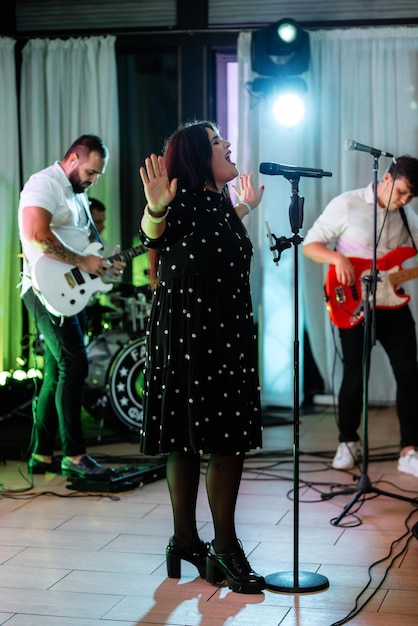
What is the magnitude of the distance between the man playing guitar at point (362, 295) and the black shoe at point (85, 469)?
116cm

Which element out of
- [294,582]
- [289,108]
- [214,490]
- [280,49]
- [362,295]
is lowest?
[294,582]

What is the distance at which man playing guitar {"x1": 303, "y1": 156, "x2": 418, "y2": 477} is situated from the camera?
452cm

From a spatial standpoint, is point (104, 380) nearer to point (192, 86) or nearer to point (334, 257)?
point (334, 257)

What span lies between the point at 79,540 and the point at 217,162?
153 cm

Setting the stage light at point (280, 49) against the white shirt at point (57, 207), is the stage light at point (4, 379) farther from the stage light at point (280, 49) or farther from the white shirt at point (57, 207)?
the stage light at point (280, 49)

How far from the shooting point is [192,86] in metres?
6.51

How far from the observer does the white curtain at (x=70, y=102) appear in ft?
21.0

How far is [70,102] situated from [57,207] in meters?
2.31

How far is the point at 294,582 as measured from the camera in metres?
2.92

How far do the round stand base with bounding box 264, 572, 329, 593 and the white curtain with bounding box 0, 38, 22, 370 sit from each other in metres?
3.71

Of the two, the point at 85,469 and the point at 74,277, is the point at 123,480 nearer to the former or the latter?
the point at 85,469

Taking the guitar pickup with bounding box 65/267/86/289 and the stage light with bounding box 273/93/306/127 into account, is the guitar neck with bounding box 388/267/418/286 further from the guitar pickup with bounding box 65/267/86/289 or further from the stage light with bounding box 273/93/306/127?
the stage light with bounding box 273/93/306/127

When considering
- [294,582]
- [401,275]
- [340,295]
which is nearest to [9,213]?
[340,295]

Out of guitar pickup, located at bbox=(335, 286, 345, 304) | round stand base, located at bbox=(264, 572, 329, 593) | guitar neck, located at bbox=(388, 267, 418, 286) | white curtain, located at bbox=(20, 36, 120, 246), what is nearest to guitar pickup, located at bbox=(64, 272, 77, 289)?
guitar pickup, located at bbox=(335, 286, 345, 304)
